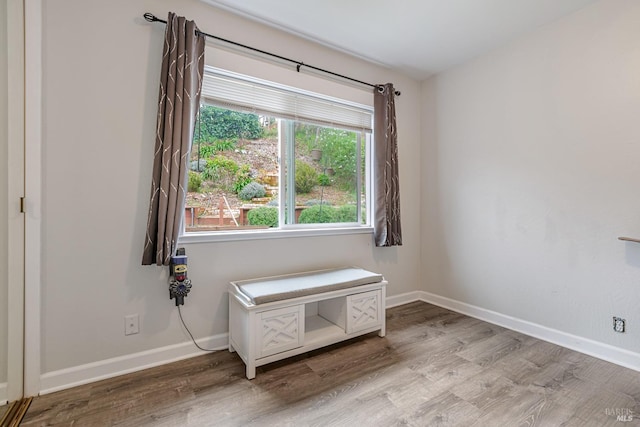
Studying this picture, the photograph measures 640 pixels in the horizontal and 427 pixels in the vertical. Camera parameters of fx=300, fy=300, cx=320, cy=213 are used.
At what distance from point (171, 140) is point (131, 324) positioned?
1.22 meters

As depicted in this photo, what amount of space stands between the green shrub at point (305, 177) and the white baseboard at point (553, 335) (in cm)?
188

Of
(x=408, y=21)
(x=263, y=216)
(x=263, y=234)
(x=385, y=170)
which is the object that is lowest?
(x=263, y=234)

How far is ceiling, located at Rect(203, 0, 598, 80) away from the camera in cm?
216

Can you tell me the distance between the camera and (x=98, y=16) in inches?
72.1

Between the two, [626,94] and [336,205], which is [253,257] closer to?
[336,205]

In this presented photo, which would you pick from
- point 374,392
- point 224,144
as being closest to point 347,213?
point 224,144

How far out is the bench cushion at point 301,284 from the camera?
6.43 feet

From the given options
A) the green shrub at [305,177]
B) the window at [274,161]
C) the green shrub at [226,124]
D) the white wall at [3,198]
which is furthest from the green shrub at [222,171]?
the white wall at [3,198]

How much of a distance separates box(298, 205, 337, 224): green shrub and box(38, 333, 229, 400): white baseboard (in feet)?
3.79

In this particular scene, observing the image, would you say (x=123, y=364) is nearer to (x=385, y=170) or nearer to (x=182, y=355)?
(x=182, y=355)

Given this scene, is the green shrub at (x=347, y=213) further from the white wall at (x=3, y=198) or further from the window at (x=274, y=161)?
the white wall at (x=3, y=198)

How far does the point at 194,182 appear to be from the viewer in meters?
2.26

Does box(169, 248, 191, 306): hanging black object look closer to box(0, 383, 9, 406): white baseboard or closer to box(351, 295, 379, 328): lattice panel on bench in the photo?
box(0, 383, 9, 406): white baseboard

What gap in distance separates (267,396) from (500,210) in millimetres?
2447
